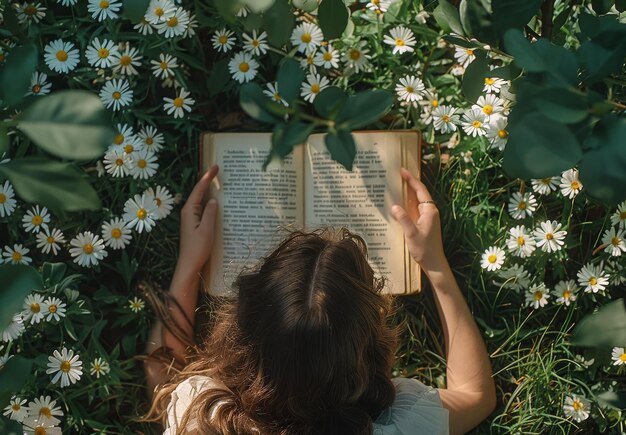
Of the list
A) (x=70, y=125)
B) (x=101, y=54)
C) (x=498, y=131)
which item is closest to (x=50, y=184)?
(x=70, y=125)

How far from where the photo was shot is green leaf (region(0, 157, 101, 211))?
753 millimetres

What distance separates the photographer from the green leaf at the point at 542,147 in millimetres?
756

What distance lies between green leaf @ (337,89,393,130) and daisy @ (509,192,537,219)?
930 mm

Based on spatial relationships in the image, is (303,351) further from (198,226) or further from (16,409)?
(16,409)

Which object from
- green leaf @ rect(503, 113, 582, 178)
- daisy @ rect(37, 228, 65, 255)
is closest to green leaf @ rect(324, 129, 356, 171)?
green leaf @ rect(503, 113, 582, 178)

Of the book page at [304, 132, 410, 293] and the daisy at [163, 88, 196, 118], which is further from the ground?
the daisy at [163, 88, 196, 118]

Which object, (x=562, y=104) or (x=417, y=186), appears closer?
(x=562, y=104)

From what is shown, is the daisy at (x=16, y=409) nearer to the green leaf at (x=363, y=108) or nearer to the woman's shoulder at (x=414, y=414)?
the woman's shoulder at (x=414, y=414)

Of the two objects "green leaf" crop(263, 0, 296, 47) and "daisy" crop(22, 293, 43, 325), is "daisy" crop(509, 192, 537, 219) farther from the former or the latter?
"daisy" crop(22, 293, 43, 325)

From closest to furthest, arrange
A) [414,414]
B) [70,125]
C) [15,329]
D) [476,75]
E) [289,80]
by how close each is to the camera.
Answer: [70,125], [289,80], [476,75], [414,414], [15,329]

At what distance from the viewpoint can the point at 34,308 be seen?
5.38ft

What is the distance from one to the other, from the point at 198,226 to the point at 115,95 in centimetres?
37

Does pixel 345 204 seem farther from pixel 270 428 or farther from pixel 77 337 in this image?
pixel 77 337

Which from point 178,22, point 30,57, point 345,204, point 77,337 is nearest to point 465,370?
point 345,204
